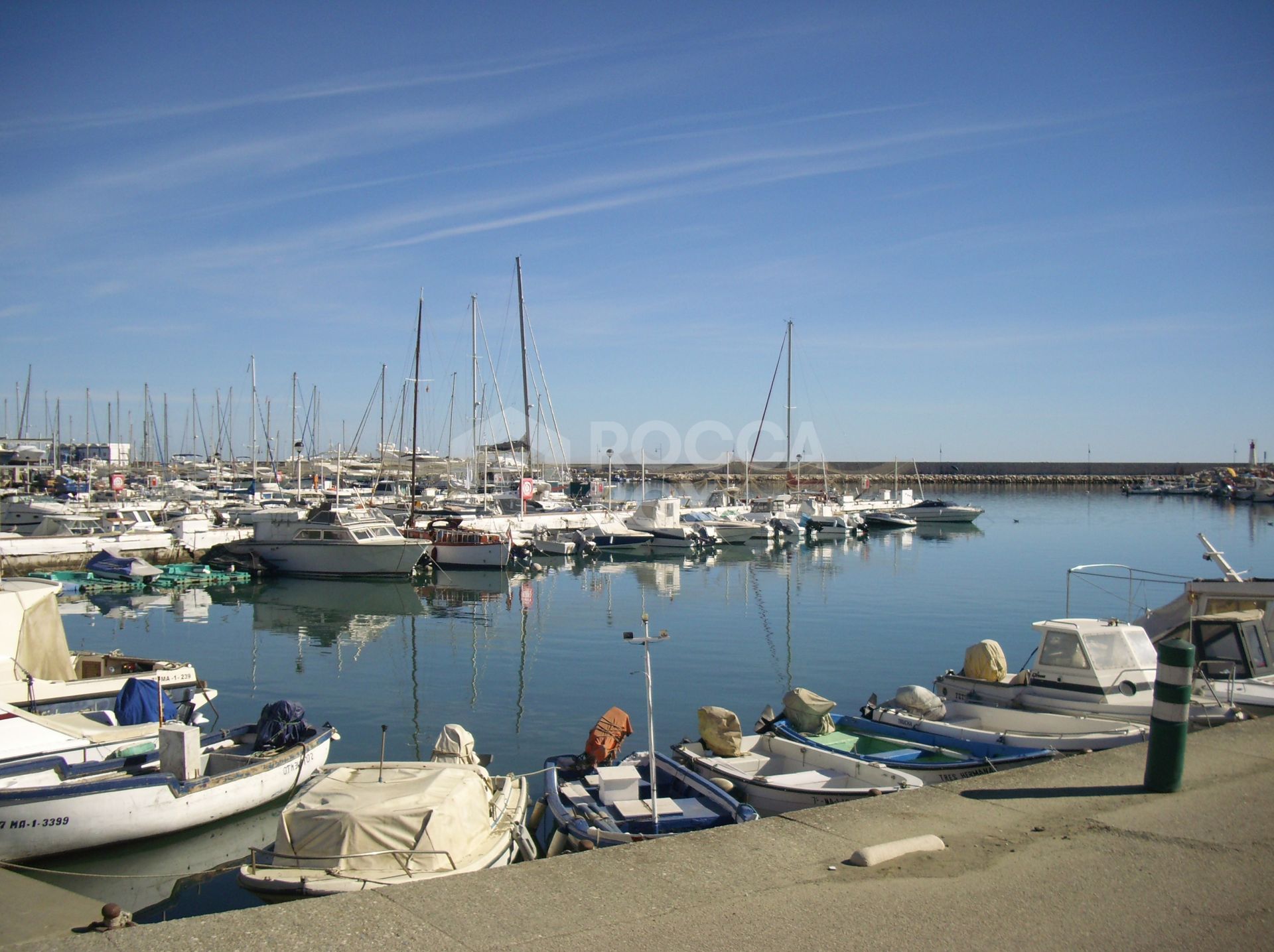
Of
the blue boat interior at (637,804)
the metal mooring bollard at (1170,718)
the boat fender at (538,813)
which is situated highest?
the metal mooring bollard at (1170,718)

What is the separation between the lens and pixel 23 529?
51469 mm

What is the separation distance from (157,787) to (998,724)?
39.7 ft

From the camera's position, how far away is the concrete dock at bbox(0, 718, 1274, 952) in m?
5.48

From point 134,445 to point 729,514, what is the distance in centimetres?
8258

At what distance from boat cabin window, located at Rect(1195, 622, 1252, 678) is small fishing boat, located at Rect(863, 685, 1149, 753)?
2.82 m

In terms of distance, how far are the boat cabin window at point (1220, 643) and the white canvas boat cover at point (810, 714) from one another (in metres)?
6.29

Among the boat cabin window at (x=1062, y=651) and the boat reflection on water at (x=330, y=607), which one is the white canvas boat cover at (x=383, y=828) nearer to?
the boat cabin window at (x=1062, y=651)

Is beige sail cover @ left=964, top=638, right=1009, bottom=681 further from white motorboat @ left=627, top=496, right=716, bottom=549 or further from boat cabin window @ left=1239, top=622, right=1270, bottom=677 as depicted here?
white motorboat @ left=627, top=496, right=716, bottom=549

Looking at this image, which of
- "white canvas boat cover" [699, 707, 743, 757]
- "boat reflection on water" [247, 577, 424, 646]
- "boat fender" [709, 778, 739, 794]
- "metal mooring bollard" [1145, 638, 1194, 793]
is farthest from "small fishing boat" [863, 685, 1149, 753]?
"boat reflection on water" [247, 577, 424, 646]

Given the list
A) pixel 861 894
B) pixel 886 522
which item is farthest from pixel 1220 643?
pixel 886 522

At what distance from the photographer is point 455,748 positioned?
1299 centimetres

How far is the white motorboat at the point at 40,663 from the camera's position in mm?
16172

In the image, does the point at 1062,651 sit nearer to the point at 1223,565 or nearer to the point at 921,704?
the point at 921,704

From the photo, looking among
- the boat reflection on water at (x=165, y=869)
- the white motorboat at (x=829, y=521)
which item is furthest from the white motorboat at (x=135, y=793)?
the white motorboat at (x=829, y=521)
